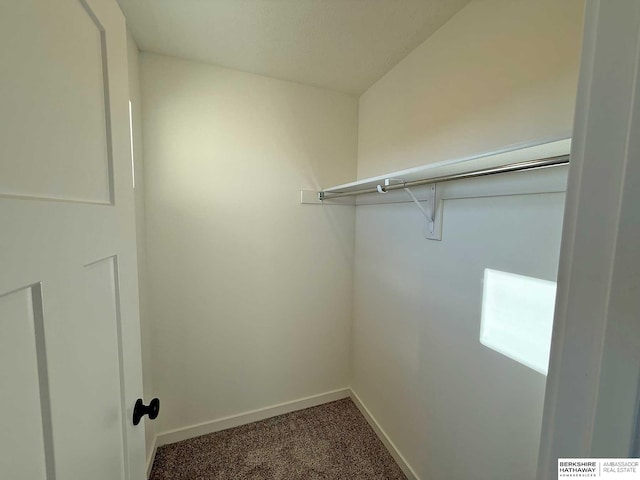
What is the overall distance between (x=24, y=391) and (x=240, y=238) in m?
1.38

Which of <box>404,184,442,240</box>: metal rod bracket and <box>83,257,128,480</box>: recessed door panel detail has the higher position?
<box>404,184,442,240</box>: metal rod bracket

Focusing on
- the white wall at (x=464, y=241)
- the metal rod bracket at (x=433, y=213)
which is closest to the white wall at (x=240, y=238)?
the white wall at (x=464, y=241)

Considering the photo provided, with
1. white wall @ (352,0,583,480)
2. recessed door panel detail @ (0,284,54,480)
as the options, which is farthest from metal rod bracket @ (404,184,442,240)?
recessed door panel detail @ (0,284,54,480)

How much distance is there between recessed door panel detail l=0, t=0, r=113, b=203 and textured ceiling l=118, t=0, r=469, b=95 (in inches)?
33.2

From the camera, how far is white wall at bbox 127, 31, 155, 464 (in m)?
1.34

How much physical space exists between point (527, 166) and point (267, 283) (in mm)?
1566

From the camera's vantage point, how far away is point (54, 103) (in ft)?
1.47

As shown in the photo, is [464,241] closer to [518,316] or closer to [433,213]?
[433,213]

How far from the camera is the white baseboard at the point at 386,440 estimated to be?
56.8 inches

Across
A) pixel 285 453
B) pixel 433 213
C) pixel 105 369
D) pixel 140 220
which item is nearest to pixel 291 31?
pixel 433 213

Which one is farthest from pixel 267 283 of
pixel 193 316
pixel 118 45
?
pixel 118 45

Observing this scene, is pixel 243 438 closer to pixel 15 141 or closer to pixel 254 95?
pixel 15 141

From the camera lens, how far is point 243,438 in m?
1.71

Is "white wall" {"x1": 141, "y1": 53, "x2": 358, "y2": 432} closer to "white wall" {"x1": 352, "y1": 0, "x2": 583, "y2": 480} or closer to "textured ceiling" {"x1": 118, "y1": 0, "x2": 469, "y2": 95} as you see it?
"textured ceiling" {"x1": 118, "y1": 0, "x2": 469, "y2": 95}
